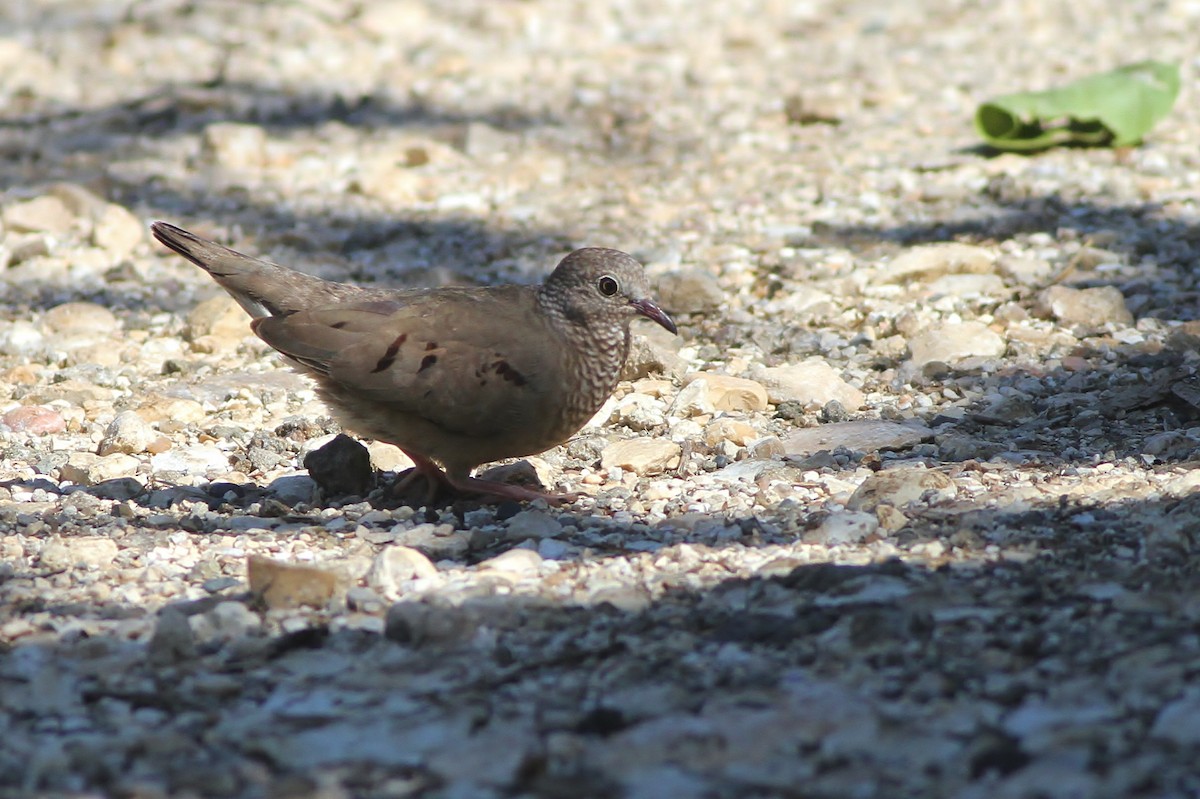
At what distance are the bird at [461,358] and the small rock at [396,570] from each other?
0.82m

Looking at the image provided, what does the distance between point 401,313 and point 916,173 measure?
4455 mm

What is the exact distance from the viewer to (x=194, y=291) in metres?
7.80

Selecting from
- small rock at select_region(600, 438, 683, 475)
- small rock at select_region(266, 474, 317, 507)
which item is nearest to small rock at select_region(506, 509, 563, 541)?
small rock at select_region(600, 438, 683, 475)

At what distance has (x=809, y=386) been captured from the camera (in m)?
6.20

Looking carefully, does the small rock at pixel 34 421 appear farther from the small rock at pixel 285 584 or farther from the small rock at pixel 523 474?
the small rock at pixel 285 584

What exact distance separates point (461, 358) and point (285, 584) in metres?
1.34

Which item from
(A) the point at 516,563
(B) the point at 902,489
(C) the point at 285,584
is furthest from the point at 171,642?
(B) the point at 902,489

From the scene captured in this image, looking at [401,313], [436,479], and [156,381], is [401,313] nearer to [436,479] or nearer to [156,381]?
[436,479]

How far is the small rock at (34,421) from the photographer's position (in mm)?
6027

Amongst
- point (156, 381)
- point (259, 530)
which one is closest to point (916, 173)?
point (156, 381)

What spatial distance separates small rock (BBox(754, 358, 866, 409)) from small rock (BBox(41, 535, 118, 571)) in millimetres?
2786

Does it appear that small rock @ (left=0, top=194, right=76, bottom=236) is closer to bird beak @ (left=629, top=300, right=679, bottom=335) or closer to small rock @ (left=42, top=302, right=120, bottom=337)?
small rock @ (left=42, top=302, right=120, bottom=337)

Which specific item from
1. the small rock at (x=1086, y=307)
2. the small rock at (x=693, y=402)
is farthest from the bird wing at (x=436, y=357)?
the small rock at (x=1086, y=307)

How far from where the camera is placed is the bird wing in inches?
209
